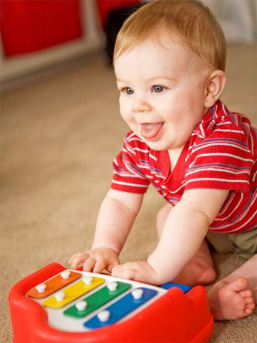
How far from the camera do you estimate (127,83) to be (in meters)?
0.76

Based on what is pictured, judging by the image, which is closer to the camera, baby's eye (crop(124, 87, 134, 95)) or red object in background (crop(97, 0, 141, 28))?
baby's eye (crop(124, 87, 134, 95))

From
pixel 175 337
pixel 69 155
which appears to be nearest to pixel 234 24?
pixel 69 155

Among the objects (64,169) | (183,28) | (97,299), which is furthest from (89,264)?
(64,169)

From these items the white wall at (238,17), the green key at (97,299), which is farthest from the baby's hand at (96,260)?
the white wall at (238,17)

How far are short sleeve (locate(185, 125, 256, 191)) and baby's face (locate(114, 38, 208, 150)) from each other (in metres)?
0.04

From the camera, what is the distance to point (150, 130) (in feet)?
2.54

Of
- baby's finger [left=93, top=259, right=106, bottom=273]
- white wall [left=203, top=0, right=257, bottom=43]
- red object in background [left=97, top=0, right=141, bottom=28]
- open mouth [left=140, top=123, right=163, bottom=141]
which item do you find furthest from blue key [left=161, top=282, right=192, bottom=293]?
red object in background [left=97, top=0, right=141, bottom=28]

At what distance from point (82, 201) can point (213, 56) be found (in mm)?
608

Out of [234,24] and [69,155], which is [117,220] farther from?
[234,24]

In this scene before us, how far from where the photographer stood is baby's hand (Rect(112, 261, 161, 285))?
0.70 meters

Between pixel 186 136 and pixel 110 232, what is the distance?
0.20m

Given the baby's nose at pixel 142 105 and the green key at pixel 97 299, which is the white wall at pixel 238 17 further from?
the green key at pixel 97 299

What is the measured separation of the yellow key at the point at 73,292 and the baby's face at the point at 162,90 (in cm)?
22

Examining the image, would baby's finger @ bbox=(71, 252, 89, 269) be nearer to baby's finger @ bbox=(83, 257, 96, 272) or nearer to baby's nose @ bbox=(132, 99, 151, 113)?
baby's finger @ bbox=(83, 257, 96, 272)
